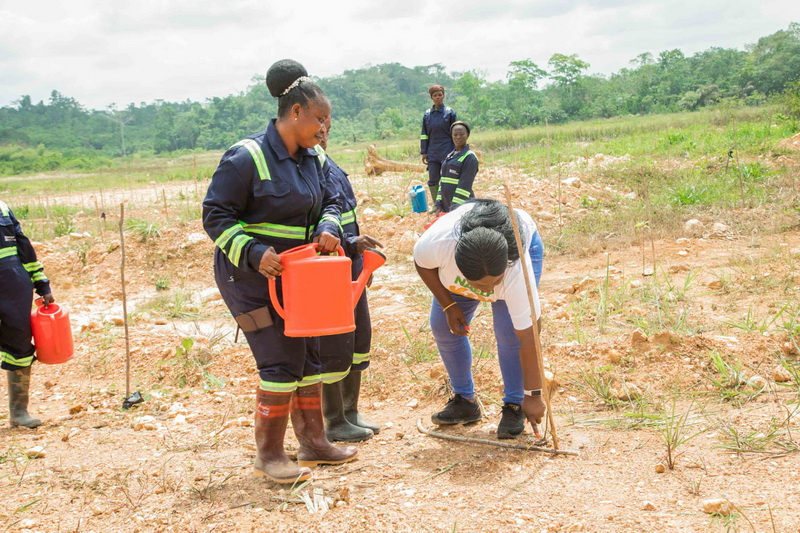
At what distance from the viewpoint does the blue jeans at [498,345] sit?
282 cm

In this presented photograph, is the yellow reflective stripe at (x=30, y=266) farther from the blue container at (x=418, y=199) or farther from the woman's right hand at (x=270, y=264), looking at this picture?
the blue container at (x=418, y=199)

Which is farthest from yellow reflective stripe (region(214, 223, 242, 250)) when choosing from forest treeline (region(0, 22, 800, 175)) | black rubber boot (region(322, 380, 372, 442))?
forest treeline (region(0, 22, 800, 175))

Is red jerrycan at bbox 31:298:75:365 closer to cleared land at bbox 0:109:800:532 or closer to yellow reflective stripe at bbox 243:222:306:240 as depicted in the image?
cleared land at bbox 0:109:800:532

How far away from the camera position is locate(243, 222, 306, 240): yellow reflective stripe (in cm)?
246

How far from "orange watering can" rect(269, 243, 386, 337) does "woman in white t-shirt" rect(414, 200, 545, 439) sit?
448mm

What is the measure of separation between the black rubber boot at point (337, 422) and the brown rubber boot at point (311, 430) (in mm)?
300

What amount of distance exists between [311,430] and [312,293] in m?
0.65

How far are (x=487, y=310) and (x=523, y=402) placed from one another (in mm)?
2226

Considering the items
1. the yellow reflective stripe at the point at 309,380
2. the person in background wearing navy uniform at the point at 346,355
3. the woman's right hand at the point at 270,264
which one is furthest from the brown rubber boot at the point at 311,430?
the woman's right hand at the point at 270,264

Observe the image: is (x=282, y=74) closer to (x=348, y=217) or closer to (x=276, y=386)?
(x=348, y=217)

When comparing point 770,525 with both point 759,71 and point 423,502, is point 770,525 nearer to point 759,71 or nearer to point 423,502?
point 423,502

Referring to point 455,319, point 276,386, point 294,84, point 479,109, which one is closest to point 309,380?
point 276,386

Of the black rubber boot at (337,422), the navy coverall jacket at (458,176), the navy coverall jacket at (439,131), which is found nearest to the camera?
the black rubber boot at (337,422)

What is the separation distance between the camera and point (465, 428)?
10.3ft
